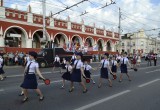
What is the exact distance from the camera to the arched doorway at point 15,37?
34.7m

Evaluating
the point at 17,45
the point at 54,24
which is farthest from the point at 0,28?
the point at 54,24

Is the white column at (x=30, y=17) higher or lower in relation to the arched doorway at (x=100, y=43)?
higher

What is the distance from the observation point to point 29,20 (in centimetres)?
3653

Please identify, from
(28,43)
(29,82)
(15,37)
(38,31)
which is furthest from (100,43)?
(29,82)

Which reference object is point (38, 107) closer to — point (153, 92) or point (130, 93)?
point (130, 93)

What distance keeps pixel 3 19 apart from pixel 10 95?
24.4 metres

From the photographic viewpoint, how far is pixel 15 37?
1406 inches

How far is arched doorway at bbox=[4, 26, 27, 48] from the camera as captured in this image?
114ft

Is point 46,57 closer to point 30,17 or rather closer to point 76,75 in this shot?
point 30,17

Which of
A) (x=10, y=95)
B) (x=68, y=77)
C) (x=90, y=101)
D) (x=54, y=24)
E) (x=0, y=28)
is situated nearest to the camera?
(x=90, y=101)

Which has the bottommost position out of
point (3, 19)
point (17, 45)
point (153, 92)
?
point (153, 92)

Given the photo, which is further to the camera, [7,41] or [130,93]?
[7,41]

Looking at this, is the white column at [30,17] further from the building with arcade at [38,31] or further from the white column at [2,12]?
the white column at [2,12]

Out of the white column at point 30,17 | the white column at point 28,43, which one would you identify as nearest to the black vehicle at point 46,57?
the white column at point 28,43
